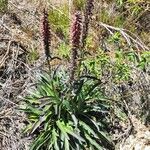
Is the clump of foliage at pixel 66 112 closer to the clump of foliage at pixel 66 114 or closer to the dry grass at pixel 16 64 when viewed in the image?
the clump of foliage at pixel 66 114

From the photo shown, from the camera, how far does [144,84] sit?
527cm

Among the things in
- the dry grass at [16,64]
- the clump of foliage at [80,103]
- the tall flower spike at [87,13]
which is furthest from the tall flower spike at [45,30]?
the dry grass at [16,64]

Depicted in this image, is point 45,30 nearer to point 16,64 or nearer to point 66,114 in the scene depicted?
point 66,114

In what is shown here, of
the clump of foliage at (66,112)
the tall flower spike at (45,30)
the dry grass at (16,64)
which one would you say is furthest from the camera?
the dry grass at (16,64)

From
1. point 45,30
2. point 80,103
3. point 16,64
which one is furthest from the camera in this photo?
point 16,64

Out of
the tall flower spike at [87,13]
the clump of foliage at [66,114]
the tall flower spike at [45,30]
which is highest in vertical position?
the tall flower spike at [87,13]

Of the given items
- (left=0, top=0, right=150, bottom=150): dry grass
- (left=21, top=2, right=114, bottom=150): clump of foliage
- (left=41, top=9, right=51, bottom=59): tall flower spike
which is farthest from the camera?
(left=0, top=0, right=150, bottom=150): dry grass

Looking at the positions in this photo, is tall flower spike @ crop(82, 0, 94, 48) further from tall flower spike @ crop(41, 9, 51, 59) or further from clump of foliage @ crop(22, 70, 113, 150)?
clump of foliage @ crop(22, 70, 113, 150)

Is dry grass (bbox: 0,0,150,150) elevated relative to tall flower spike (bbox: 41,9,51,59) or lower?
lower

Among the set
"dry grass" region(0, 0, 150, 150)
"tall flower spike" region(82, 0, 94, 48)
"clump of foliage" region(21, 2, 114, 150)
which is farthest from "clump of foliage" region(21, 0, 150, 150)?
"tall flower spike" region(82, 0, 94, 48)

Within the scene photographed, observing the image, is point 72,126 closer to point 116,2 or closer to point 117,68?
point 117,68

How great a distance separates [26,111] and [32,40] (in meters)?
1.45

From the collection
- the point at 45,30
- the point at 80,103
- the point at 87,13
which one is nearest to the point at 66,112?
the point at 80,103

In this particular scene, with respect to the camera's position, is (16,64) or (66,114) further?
(16,64)
